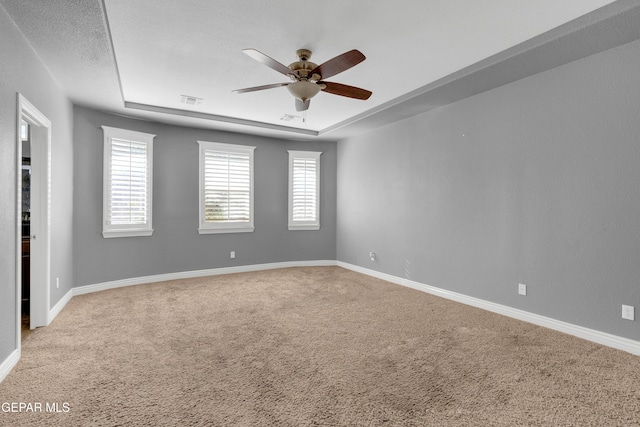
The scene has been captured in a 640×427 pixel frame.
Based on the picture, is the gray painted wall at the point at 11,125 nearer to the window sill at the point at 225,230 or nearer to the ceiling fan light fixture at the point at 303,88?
the ceiling fan light fixture at the point at 303,88

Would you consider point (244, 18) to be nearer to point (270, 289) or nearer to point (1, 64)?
point (1, 64)

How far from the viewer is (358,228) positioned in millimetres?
6254

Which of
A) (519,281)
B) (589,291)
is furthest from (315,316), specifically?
(589,291)

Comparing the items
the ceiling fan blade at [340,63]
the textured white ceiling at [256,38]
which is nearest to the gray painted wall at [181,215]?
the textured white ceiling at [256,38]

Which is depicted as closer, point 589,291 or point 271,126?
point 589,291

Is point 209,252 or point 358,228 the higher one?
point 358,228

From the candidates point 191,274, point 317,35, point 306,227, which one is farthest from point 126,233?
point 317,35

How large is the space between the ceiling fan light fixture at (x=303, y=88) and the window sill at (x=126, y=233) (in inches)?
142

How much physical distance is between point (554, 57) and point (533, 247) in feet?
6.25

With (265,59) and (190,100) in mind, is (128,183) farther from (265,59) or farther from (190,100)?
(265,59)

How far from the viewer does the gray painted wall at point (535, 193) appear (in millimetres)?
2867

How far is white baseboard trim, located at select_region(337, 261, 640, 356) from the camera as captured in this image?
2.83m

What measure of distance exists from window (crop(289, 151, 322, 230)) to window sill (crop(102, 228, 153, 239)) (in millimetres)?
2619

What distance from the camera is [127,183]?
5.03 m
